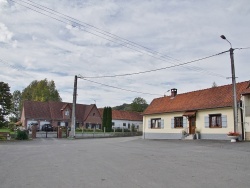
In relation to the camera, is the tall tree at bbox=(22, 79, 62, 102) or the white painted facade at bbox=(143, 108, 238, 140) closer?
the white painted facade at bbox=(143, 108, 238, 140)

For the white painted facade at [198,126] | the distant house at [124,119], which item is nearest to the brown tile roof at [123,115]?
the distant house at [124,119]

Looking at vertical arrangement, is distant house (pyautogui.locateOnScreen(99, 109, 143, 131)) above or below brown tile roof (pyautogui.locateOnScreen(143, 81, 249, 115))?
below

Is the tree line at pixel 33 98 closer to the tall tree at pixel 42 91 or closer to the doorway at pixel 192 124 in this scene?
the tall tree at pixel 42 91

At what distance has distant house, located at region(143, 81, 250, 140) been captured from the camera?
24.8m

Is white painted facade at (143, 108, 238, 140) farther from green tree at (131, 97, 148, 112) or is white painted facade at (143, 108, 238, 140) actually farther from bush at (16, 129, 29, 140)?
green tree at (131, 97, 148, 112)

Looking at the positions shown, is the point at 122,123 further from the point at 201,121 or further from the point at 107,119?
the point at 201,121

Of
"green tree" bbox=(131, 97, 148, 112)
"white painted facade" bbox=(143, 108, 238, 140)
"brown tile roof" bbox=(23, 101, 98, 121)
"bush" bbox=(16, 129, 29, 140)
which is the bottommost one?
"bush" bbox=(16, 129, 29, 140)

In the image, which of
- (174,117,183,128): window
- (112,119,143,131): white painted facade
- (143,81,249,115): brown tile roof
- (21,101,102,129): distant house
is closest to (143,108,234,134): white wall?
(174,117,183,128): window

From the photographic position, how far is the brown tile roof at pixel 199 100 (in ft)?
87.4

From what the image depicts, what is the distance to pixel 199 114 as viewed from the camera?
29.0 meters

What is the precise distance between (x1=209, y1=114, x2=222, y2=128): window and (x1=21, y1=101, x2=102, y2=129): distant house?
4094 centimetres

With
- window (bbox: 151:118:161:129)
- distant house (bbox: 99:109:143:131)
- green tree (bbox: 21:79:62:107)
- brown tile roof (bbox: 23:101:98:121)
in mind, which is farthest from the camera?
green tree (bbox: 21:79:62:107)

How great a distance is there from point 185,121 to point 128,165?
831 inches

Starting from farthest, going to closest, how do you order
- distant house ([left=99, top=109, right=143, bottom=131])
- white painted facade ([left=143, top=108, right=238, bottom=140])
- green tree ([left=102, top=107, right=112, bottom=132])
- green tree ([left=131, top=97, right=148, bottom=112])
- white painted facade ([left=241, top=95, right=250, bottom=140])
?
green tree ([left=131, top=97, right=148, bottom=112]) → distant house ([left=99, top=109, right=143, bottom=131]) → green tree ([left=102, top=107, right=112, bottom=132]) → white painted facade ([left=143, top=108, right=238, bottom=140]) → white painted facade ([left=241, top=95, right=250, bottom=140])
